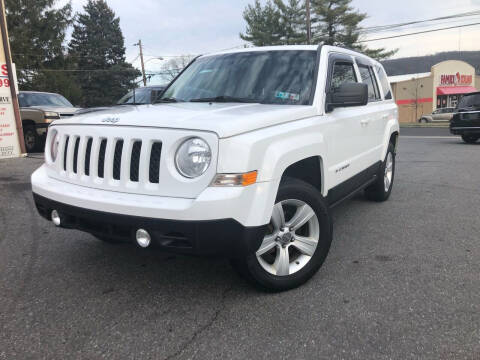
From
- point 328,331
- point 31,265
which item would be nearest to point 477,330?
point 328,331

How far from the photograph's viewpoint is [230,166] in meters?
2.33

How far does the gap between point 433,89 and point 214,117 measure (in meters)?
54.0

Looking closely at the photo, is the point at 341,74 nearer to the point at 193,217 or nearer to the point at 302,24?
the point at 193,217

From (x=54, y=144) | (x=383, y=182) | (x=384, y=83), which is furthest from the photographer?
(x=384, y=83)

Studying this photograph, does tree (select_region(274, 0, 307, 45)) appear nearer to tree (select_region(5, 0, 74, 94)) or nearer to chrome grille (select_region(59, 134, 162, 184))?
A: tree (select_region(5, 0, 74, 94))

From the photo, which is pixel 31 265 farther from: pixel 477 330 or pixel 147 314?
pixel 477 330

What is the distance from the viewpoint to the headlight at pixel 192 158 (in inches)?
93.5

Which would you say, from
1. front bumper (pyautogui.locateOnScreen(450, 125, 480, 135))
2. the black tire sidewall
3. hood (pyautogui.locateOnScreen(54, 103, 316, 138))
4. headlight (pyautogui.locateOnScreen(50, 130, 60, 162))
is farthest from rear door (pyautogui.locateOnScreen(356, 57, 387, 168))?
front bumper (pyautogui.locateOnScreen(450, 125, 480, 135))

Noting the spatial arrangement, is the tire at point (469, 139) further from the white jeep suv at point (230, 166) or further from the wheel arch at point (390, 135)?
→ the white jeep suv at point (230, 166)

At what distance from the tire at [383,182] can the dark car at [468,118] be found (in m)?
8.84

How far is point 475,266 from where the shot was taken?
3.27m

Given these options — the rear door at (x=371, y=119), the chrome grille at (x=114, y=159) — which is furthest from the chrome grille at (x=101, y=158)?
the rear door at (x=371, y=119)

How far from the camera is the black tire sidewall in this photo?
267 centimetres

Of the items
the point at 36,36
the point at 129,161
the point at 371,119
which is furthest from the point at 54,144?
the point at 36,36
